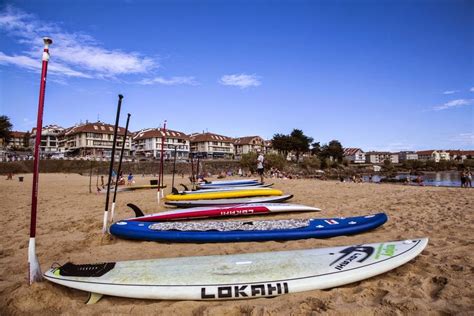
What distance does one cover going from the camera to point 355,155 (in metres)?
121

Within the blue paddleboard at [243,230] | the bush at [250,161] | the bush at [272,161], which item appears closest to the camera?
the blue paddleboard at [243,230]

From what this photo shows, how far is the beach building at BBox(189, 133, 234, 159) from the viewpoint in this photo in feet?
263

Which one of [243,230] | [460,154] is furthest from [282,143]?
[460,154]

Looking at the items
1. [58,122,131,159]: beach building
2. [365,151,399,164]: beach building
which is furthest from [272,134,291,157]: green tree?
[365,151,399,164]: beach building

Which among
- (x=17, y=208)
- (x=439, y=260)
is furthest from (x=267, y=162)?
(x=439, y=260)

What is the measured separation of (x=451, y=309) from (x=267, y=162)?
4296 cm

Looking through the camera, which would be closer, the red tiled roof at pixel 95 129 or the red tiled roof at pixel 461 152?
the red tiled roof at pixel 95 129

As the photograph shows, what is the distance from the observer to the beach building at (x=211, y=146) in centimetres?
8025

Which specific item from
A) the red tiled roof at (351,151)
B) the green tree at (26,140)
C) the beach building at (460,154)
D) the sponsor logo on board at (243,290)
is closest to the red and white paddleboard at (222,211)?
the sponsor logo on board at (243,290)

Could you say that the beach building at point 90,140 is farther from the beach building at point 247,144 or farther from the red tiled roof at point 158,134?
the beach building at point 247,144

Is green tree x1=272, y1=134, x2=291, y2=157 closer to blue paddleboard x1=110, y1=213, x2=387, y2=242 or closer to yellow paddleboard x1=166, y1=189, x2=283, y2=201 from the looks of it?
yellow paddleboard x1=166, y1=189, x2=283, y2=201

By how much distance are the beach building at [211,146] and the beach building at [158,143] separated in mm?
2868

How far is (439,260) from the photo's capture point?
3.53 meters

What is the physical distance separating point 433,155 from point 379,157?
73.0ft
